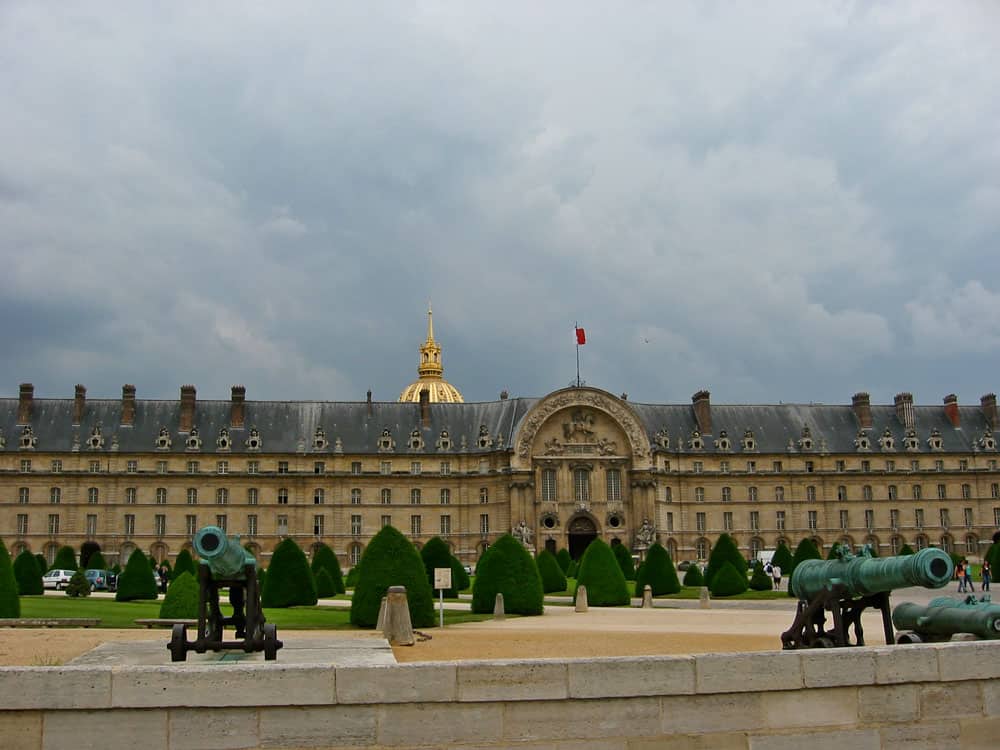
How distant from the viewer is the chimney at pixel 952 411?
7525 cm

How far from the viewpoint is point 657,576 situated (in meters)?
39.4

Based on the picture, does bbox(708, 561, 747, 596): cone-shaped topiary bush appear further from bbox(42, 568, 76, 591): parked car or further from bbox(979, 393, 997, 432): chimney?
bbox(979, 393, 997, 432): chimney

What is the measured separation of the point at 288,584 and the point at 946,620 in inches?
829

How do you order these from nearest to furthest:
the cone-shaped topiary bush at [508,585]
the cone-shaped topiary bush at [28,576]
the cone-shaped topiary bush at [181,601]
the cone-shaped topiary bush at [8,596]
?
1. the cone-shaped topiary bush at [181,601]
2. the cone-shaped topiary bush at [8,596]
3. the cone-shaped topiary bush at [508,585]
4. the cone-shaped topiary bush at [28,576]

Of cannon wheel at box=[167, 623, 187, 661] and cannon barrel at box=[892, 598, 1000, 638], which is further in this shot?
cannon wheel at box=[167, 623, 187, 661]

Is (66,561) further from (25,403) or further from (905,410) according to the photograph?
(905,410)

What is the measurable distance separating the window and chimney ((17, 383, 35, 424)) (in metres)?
39.1

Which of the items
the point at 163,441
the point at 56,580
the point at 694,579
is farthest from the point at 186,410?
the point at 694,579

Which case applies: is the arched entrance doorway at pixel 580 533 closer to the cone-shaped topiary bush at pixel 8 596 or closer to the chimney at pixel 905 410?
the chimney at pixel 905 410

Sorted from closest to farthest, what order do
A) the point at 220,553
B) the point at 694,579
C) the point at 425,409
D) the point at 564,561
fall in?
the point at 220,553
the point at 694,579
the point at 564,561
the point at 425,409

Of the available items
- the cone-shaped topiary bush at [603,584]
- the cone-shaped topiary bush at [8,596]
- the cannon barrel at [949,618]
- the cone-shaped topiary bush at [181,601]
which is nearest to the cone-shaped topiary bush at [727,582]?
the cone-shaped topiary bush at [603,584]

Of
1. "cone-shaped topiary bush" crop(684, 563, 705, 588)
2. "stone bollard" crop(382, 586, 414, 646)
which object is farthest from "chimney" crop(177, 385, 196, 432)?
"stone bollard" crop(382, 586, 414, 646)

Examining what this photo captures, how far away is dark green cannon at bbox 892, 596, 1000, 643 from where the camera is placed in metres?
11.4

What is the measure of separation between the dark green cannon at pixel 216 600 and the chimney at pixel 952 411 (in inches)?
2862
